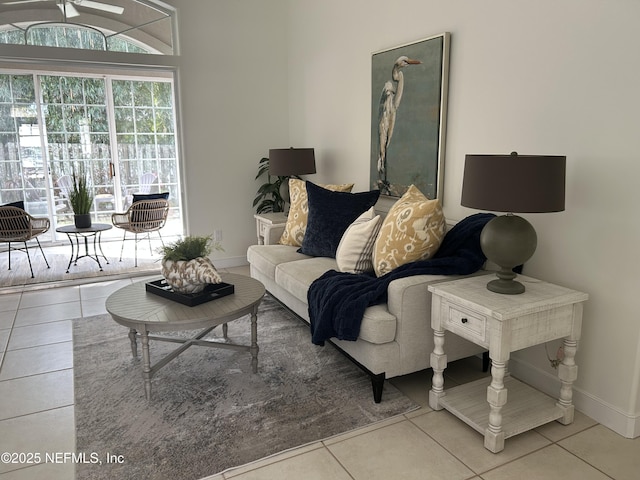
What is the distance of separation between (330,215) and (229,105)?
223 cm

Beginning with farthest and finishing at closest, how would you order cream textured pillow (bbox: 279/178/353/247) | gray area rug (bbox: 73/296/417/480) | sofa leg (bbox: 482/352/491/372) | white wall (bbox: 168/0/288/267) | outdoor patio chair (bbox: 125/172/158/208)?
outdoor patio chair (bbox: 125/172/158/208), white wall (bbox: 168/0/288/267), cream textured pillow (bbox: 279/178/353/247), sofa leg (bbox: 482/352/491/372), gray area rug (bbox: 73/296/417/480)

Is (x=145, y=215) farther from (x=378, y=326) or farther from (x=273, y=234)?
(x=378, y=326)

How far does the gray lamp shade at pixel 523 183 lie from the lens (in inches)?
78.3

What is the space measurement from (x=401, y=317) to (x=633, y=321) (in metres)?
1.04

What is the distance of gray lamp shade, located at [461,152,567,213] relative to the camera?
1.99 meters

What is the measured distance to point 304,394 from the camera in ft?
8.39

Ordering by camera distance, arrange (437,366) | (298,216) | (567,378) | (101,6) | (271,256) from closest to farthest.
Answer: (567,378) → (437,366) → (271,256) → (298,216) → (101,6)

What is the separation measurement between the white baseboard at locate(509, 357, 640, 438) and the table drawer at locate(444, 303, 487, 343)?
2.36 feet

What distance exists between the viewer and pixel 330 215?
353cm

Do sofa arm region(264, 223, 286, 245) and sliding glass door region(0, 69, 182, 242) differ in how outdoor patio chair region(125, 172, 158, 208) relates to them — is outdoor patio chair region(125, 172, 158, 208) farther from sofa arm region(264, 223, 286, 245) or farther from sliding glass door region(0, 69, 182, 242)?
sofa arm region(264, 223, 286, 245)

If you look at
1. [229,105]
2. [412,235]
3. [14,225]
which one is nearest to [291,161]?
[229,105]

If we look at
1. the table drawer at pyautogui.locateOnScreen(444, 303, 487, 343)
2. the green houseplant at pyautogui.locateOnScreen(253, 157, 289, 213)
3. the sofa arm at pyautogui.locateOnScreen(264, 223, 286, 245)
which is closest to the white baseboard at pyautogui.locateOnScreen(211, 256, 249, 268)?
the green houseplant at pyautogui.locateOnScreen(253, 157, 289, 213)

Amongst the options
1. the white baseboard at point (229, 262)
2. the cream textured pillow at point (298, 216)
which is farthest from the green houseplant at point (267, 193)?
the cream textured pillow at point (298, 216)

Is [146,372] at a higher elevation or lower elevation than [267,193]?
lower
